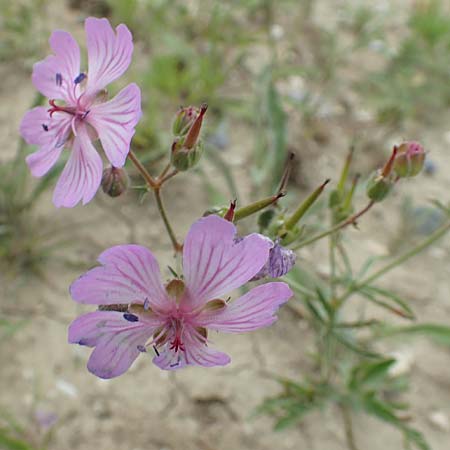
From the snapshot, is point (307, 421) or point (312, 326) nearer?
point (307, 421)

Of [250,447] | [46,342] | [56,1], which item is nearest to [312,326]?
[250,447]

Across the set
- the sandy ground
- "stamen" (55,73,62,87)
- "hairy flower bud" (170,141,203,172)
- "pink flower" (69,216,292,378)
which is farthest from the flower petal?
the sandy ground

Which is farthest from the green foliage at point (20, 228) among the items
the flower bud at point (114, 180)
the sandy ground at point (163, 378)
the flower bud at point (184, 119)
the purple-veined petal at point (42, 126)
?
the flower bud at point (184, 119)

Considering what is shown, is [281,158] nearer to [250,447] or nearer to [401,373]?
[401,373]

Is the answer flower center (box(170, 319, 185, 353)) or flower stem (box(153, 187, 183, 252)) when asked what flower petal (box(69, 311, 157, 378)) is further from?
flower stem (box(153, 187, 183, 252))

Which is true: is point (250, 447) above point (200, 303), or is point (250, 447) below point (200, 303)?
below

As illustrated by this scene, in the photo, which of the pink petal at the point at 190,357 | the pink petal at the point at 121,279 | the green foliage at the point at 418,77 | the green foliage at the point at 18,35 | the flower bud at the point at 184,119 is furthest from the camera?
the green foliage at the point at 418,77

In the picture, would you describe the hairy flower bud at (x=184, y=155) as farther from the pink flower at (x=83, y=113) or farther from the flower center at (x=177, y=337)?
the flower center at (x=177, y=337)
